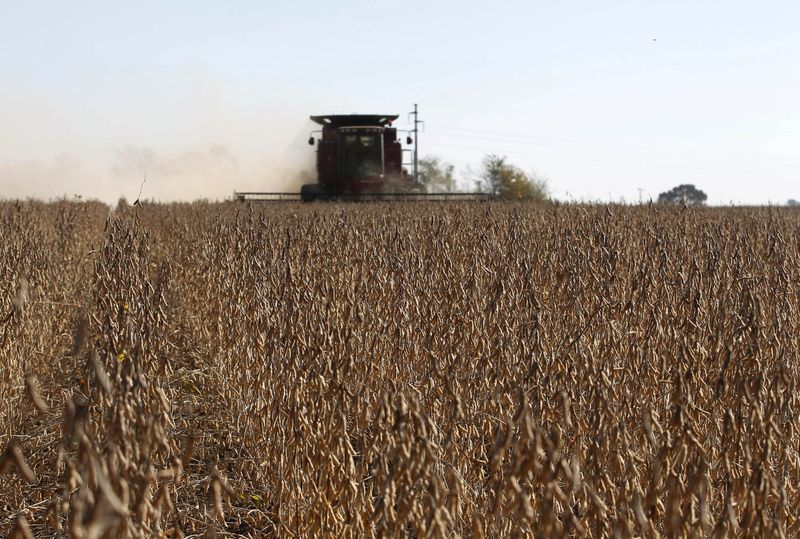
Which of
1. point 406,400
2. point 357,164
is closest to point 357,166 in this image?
point 357,164

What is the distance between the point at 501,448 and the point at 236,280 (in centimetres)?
380

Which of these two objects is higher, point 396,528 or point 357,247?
point 357,247

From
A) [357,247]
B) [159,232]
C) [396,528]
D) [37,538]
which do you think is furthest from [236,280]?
[159,232]

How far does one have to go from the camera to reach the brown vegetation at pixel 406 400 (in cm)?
154

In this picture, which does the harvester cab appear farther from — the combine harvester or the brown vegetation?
the brown vegetation

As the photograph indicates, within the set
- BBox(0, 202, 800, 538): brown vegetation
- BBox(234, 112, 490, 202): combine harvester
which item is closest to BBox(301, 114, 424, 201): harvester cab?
BBox(234, 112, 490, 202): combine harvester

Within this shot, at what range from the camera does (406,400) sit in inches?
69.2

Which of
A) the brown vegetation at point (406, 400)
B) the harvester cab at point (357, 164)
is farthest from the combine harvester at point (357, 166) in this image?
the brown vegetation at point (406, 400)

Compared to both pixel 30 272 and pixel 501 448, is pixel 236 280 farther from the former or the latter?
pixel 501 448

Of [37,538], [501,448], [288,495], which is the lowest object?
[37,538]

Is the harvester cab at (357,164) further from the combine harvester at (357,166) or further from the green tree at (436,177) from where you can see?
the green tree at (436,177)

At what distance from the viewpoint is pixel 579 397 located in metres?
2.57

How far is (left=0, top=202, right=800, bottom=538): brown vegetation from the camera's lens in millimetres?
1538

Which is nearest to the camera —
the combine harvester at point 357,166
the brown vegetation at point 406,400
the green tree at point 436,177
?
the brown vegetation at point 406,400
